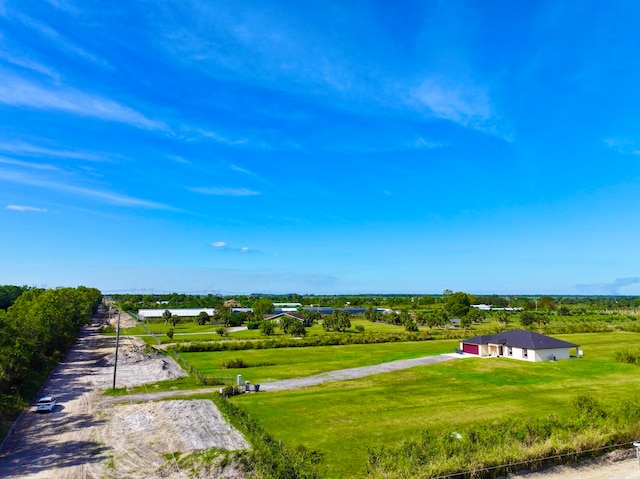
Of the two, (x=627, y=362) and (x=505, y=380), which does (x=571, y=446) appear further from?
(x=627, y=362)

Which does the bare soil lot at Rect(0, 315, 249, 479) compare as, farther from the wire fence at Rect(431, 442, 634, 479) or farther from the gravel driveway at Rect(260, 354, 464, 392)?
the wire fence at Rect(431, 442, 634, 479)

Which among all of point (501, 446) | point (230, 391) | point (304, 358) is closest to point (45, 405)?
point (230, 391)

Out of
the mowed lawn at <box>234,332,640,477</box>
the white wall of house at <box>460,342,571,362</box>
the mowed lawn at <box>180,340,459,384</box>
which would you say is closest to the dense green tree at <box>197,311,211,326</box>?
the mowed lawn at <box>180,340,459,384</box>

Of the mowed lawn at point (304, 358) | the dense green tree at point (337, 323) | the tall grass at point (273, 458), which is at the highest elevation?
the dense green tree at point (337, 323)

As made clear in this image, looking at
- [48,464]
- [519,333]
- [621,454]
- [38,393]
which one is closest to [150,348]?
[38,393]

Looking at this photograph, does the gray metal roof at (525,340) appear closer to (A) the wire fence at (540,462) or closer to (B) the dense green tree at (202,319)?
(A) the wire fence at (540,462)

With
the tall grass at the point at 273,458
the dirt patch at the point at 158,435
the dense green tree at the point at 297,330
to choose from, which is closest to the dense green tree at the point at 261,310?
the dense green tree at the point at 297,330
